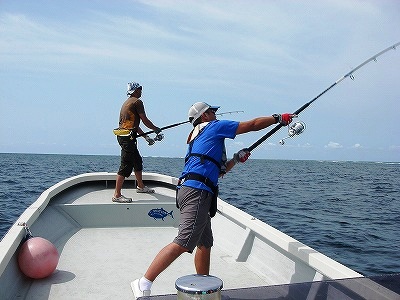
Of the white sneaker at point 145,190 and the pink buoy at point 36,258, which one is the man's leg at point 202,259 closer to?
the pink buoy at point 36,258

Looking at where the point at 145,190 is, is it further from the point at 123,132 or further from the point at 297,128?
the point at 297,128

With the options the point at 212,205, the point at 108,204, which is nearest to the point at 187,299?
the point at 212,205

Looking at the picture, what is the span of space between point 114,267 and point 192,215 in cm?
171

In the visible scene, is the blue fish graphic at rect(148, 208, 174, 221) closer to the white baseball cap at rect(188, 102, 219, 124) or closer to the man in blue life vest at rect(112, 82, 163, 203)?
the man in blue life vest at rect(112, 82, 163, 203)

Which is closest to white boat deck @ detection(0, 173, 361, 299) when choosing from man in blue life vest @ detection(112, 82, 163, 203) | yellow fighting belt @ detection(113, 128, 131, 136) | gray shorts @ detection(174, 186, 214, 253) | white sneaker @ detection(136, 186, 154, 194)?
white sneaker @ detection(136, 186, 154, 194)

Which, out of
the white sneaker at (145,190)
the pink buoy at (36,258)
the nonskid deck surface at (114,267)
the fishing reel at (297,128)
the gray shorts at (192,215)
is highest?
the fishing reel at (297,128)

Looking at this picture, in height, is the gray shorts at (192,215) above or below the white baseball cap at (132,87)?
below

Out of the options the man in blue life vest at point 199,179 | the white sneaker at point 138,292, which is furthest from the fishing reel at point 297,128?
the white sneaker at point 138,292

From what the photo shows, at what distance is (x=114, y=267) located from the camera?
4812mm

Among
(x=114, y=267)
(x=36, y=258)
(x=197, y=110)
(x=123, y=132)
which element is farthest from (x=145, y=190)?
(x=197, y=110)

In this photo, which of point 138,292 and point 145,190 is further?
point 145,190

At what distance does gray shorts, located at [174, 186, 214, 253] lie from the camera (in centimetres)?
353

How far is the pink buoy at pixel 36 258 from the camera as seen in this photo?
163 inches

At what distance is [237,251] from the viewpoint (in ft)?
17.5
